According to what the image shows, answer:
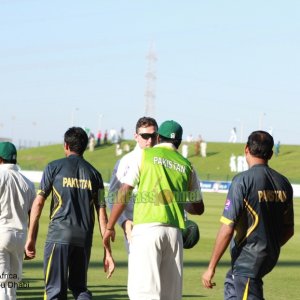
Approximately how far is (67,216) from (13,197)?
2.44 feet

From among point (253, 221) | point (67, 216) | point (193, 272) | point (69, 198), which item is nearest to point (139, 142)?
point (69, 198)

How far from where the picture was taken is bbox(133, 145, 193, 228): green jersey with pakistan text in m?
7.39

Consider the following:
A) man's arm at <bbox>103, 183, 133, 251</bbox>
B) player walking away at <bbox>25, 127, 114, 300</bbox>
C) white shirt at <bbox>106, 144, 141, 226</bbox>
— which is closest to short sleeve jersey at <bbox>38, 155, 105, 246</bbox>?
player walking away at <bbox>25, 127, 114, 300</bbox>

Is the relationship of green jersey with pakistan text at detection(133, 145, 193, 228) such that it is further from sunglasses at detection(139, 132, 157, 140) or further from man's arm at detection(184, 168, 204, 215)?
sunglasses at detection(139, 132, 157, 140)

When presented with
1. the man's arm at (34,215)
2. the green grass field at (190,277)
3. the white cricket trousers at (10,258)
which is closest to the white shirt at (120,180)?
the man's arm at (34,215)

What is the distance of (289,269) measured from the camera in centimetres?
1537

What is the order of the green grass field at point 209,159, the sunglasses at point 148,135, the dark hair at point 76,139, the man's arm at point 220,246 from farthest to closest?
the green grass field at point 209,159 < the sunglasses at point 148,135 < the dark hair at point 76,139 < the man's arm at point 220,246

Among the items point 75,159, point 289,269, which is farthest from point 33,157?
point 75,159

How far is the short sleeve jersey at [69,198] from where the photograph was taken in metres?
8.38

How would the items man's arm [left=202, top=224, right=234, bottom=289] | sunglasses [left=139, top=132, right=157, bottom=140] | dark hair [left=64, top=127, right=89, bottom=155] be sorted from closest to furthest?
man's arm [left=202, top=224, right=234, bottom=289] → dark hair [left=64, top=127, right=89, bottom=155] → sunglasses [left=139, top=132, right=157, bottom=140]

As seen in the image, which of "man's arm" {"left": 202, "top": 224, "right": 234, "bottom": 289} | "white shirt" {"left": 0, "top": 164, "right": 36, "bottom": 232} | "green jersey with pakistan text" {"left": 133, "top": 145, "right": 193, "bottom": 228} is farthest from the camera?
"white shirt" {"left": 0, "top": 164, "right": 36, "bottom": 232}

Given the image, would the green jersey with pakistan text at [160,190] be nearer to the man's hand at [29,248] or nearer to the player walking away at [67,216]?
the player walking away at [67,216]

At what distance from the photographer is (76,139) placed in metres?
8.52

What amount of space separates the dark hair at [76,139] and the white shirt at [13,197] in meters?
0.68
